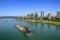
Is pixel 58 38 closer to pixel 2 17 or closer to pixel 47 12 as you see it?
pixel 47 12

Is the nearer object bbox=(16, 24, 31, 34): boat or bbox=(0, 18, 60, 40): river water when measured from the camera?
bbox=(0, 18, 60, 40): river water

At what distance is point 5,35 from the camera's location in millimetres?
4230

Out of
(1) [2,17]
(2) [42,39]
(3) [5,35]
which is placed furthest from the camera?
(1) [2,17]

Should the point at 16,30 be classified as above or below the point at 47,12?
below

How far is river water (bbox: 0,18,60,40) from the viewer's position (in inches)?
162

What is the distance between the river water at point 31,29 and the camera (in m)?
4.11

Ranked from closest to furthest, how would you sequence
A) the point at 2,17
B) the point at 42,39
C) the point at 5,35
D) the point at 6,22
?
1. the point at 42,39
2. the point at 5,35
3. the point at 2,17
4. the point at 6,22

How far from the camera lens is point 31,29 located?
445 centimetres

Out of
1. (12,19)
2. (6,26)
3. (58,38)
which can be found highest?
(12,19)

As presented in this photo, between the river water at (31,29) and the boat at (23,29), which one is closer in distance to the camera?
the river water at (31,29)

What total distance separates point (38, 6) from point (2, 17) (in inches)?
55.4

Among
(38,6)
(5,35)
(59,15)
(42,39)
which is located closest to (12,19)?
(5,35)

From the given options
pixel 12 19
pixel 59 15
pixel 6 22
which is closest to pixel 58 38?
pixel 59 15

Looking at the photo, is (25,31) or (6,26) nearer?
(25,31)
